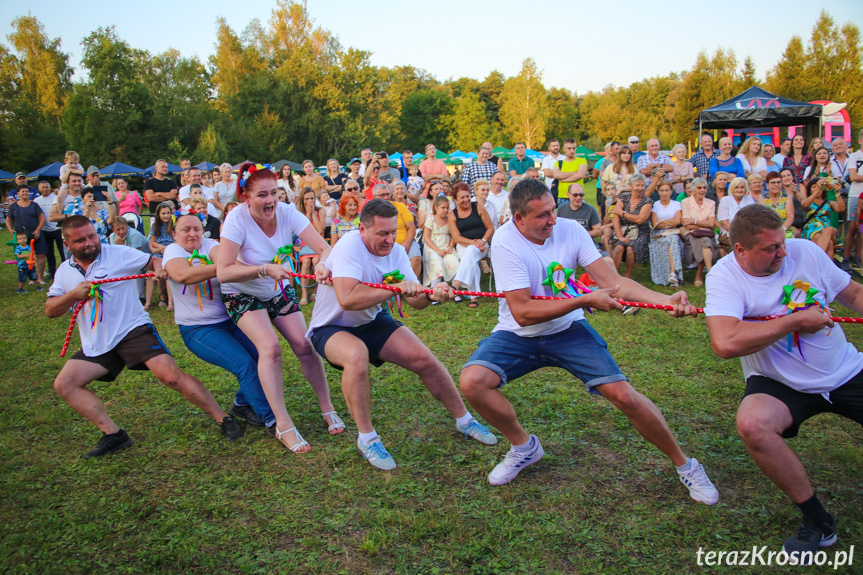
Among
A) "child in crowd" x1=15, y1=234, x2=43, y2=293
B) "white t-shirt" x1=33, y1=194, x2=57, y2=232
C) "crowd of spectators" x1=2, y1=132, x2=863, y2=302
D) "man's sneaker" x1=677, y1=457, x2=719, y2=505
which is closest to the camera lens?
"man's sneaker" x1=677, y1=457, x2=719, y2=505

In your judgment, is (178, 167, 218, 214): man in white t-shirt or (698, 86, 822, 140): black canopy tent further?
(698, 86, 822, 140): black canopy tent

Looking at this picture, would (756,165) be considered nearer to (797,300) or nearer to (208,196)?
(797,300)

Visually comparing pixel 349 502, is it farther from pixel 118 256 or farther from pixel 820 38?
pixel 820 38

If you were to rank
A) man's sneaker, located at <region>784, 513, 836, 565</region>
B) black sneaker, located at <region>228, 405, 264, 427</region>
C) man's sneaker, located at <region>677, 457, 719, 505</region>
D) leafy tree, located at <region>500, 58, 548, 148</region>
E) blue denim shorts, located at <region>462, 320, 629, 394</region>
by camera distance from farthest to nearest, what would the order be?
leafy tree, located at <region>500, 58, 548, 148</region>, black sneaker, located at <region>228, 405, 264, 427</region>, blue denim shorts, located at <region>462, 320, 629, 394</region>, man's sneaker, located at <region>677, 457, 719, 505</region>, man's sneaker, located at <region>784, 513, 836, 565</region>

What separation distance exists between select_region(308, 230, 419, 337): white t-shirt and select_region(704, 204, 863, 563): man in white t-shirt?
1.96 metres

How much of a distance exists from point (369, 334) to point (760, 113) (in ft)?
49.1

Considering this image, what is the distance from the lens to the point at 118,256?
441 cm

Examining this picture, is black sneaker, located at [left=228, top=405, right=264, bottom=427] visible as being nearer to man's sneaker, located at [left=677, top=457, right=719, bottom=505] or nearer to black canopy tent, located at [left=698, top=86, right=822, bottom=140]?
man's sneaker, located at [left=677, top=457, right=719, bottom=505]

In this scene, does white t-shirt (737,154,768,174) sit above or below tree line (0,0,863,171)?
below

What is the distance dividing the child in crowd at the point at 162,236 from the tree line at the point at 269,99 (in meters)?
32.3

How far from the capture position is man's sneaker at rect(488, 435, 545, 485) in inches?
139

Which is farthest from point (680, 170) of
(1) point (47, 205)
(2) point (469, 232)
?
(1) point (47, 205)

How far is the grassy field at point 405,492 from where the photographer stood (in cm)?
294

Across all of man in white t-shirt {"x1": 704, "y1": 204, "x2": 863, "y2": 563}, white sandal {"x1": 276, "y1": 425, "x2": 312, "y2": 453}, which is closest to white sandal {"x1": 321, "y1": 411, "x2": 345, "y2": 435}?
white sandal {"x1": 276, "y1": 425, "x2": 312, "y2": 453}
